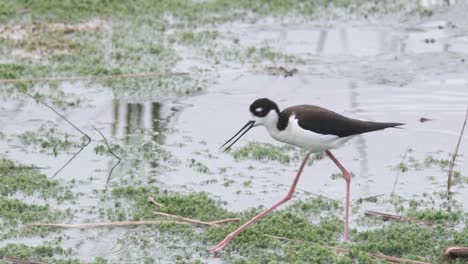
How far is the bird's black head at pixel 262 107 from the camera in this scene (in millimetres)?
7159

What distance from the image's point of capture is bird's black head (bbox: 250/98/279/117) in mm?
7159

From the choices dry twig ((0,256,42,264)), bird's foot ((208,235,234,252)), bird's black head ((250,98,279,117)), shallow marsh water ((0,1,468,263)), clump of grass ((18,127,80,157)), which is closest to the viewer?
dry twig ((0,256,42,264))

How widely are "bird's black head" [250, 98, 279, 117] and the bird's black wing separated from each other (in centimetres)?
12

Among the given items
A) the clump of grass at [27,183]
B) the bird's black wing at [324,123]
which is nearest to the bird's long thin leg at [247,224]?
the bird's black wing at [324,123]

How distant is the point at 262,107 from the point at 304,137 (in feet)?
1.17

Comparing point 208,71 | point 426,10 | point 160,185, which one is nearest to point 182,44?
point 208,71

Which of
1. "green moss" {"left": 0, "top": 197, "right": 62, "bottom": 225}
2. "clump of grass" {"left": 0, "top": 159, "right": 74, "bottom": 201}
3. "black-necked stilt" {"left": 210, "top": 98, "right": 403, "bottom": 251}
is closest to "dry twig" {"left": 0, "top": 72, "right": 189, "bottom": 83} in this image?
"clump of grass" {"left": 0, "top": 159, "right": 74, "bottom": 201}

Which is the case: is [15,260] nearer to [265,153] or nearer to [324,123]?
[324,123]

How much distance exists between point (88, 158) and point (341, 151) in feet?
7.02

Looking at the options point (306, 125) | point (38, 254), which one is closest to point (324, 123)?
point (306, 125)

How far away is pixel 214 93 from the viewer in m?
10.6

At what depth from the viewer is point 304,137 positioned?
23.7 ft

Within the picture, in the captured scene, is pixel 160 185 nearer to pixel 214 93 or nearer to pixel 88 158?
pixel 88 158

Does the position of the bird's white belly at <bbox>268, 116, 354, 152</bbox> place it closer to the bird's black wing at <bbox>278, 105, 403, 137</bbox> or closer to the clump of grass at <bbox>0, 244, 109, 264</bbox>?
the bird's black wing at <bbox>278, 105, 403, 137</bbox>
